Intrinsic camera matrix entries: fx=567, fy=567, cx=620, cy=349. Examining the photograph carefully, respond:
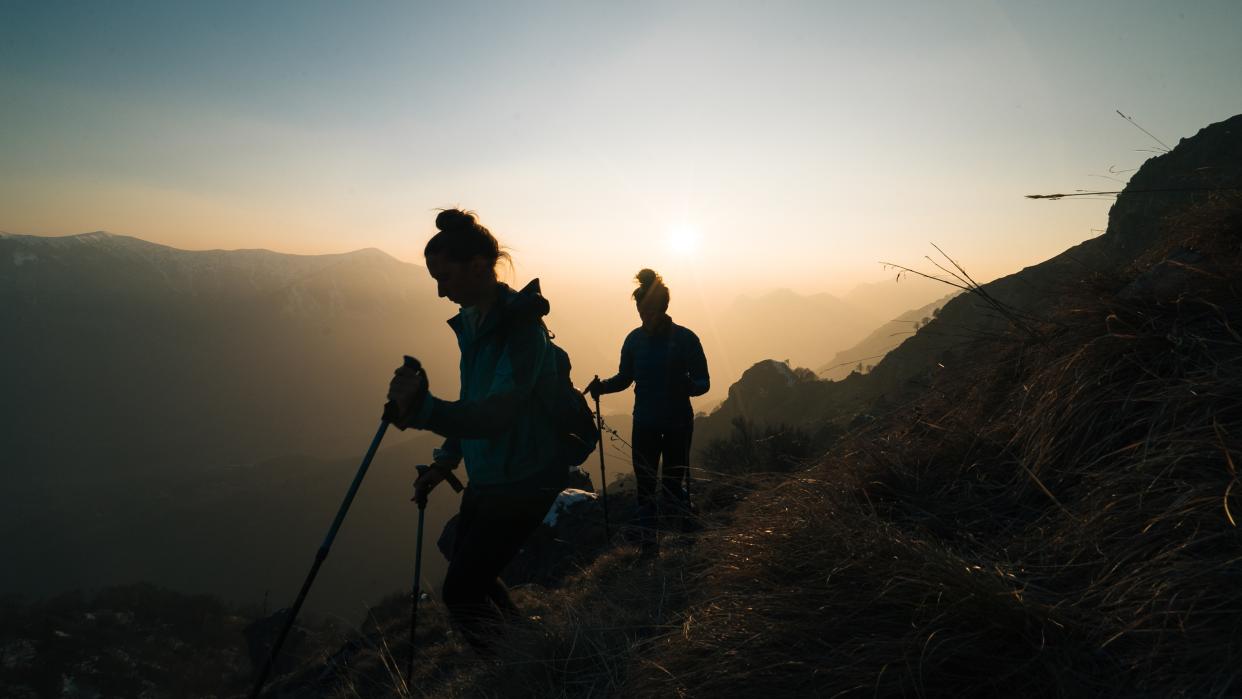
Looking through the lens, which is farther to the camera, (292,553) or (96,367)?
(96,367)

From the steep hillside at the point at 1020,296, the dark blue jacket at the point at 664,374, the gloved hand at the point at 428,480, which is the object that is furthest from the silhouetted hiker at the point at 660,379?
the gloved hand at the point at 428,480

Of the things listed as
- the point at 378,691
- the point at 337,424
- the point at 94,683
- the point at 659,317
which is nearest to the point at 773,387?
the point at 659,317

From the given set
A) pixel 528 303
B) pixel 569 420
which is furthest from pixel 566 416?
pixel 528 303

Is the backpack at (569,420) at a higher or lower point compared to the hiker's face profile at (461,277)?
lower

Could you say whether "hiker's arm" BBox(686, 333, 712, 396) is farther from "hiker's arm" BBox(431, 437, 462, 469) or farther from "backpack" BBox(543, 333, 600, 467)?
"hiker's arm" BBox(431, 437, 462, 469)

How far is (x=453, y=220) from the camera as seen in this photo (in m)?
3.32

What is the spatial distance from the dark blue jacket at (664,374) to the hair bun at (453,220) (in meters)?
2.78

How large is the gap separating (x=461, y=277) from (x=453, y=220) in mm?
354

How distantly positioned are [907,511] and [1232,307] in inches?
60.3

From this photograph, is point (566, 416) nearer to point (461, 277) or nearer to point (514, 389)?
point (514, 389)

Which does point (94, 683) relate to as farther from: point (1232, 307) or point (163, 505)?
point (163, 505)

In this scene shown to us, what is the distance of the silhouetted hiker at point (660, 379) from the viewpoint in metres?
5.90

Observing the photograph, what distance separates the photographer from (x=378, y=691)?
399 centimetres

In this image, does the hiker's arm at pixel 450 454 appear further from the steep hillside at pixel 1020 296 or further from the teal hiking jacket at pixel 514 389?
the steep hillside at pixel 1020 296
